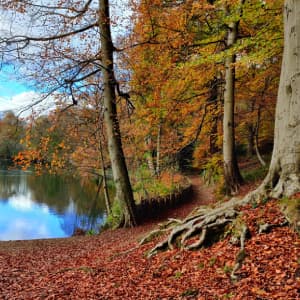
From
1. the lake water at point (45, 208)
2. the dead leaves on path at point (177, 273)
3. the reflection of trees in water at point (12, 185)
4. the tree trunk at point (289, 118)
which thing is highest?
the tree trunk at point (289, 118)

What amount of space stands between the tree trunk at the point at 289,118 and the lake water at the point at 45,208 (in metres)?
10.2

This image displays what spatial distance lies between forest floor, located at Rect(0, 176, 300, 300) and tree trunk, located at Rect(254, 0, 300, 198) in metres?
0.44

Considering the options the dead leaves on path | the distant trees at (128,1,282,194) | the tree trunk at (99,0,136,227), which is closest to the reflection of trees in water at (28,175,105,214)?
the tree trunk at (99,0,136,227)

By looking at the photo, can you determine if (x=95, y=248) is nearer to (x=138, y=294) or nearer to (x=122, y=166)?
(x=122, y=166)

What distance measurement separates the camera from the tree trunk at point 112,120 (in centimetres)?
983

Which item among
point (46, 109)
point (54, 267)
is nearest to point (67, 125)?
point (46, 109)

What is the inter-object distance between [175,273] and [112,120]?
22.0ft

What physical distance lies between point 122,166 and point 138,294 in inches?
264

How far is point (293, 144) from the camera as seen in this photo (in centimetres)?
447

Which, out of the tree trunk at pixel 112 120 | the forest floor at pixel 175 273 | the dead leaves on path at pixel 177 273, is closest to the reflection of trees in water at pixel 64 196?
the tree trunk at pixel 112 120

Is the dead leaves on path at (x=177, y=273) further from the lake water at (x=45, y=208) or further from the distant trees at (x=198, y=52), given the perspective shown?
the lake water at (x=45, y=208)

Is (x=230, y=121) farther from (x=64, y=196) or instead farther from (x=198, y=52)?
(x=64, y=196)

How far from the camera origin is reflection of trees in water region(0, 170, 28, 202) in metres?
26.8

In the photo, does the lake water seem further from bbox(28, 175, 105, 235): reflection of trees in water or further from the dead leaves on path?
the dead leaves on path
